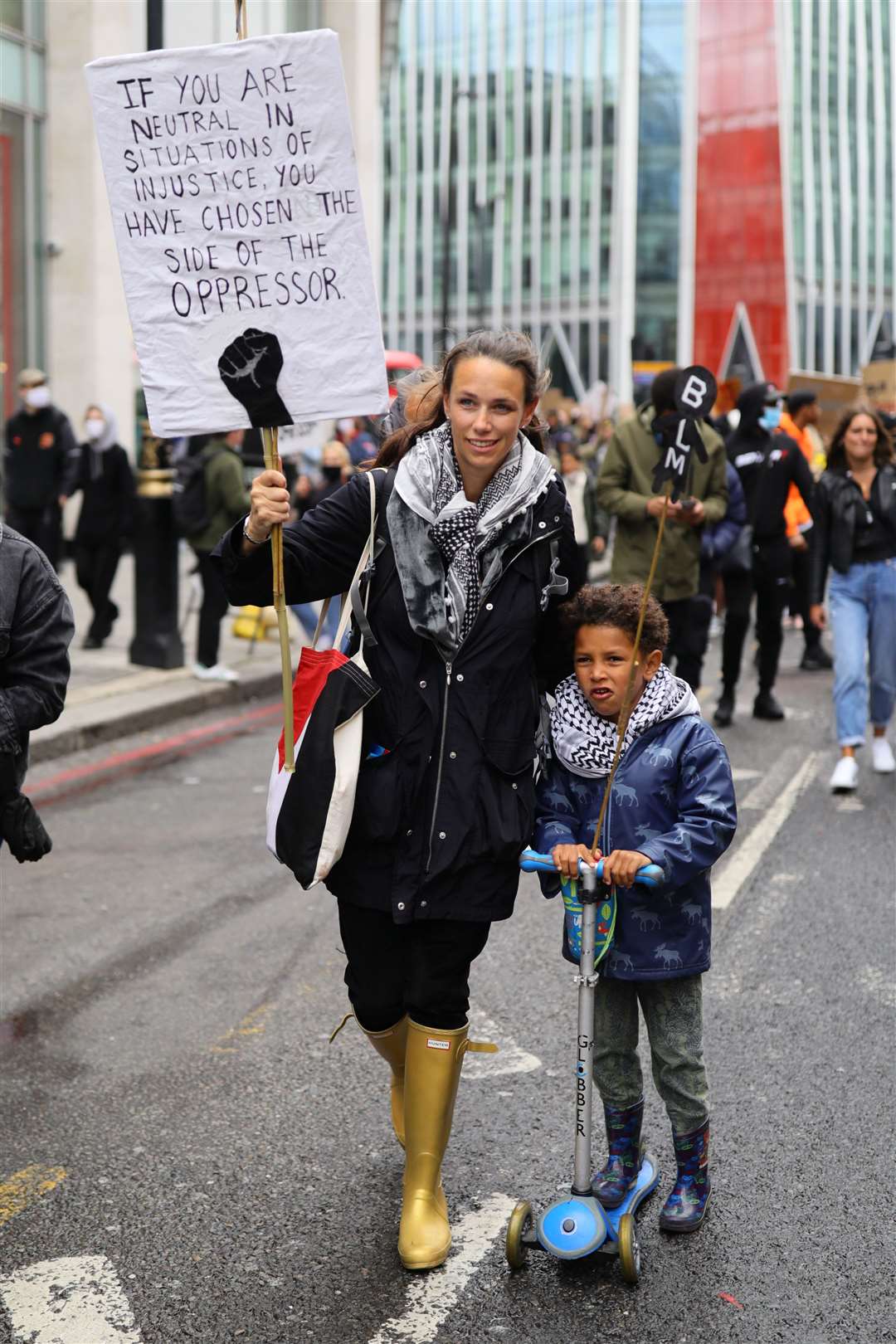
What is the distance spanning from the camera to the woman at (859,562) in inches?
320

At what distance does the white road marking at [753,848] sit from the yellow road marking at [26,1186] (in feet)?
9.61

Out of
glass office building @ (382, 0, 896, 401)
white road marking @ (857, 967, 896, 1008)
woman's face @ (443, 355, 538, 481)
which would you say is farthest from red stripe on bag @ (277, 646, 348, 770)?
glass office building @ (382, 0, 896, 401)

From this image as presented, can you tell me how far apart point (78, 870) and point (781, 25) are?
2769 inches

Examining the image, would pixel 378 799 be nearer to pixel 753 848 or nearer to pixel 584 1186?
pixel 584 1186

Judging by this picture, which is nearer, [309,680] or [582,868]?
[582,868]

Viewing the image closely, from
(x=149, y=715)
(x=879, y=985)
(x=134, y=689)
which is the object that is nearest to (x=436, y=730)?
(x=879, y=985)

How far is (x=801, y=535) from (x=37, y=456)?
247 inches

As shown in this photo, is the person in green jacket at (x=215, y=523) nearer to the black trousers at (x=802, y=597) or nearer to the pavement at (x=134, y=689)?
the pavement at (x=134, y=689)

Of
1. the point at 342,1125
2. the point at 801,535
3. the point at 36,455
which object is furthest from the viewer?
the point at 36,455

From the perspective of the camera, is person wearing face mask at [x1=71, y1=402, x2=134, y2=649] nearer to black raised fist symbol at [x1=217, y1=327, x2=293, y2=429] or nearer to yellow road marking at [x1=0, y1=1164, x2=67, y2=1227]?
yellow road marking at [x1=0, y1=1164, x2=67, y2=1227]

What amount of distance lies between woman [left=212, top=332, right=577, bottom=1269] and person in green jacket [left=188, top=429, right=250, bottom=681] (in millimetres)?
7486

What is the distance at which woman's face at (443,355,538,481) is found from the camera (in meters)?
3.31

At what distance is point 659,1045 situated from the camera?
352cm

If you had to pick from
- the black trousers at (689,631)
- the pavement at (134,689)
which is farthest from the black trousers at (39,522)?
the black trousers at (689,631)
